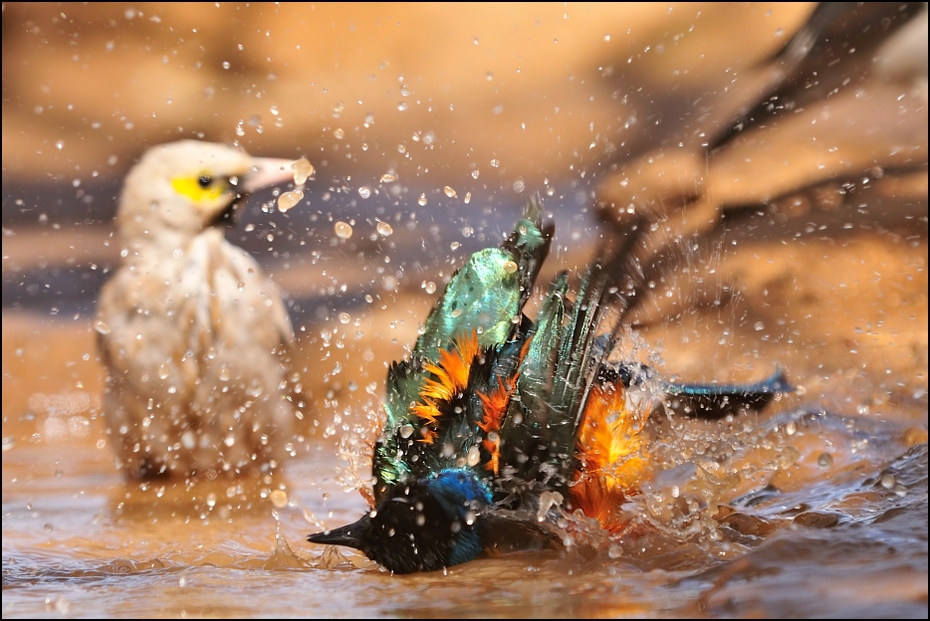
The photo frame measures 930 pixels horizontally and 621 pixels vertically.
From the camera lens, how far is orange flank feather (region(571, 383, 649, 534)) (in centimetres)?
114

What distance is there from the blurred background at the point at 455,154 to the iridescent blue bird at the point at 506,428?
1512 millimetres

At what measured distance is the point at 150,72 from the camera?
→ 124 inches

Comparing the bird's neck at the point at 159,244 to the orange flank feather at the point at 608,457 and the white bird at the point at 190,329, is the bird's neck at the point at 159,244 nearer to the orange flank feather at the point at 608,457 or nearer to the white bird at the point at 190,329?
the white bird at the point at 190,329

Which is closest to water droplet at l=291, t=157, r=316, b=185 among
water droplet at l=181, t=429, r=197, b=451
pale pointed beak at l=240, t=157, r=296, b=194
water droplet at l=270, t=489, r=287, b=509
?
pale pointed beak at l=240, t=157, r=296, b=194

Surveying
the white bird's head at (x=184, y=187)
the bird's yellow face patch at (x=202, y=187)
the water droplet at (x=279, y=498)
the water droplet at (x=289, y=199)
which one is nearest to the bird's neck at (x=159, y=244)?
the white bird's head at (x=184, y=187)

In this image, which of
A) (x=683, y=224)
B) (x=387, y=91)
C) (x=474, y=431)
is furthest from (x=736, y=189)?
(x=474, y=431)

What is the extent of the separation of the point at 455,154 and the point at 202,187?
1.35 meters

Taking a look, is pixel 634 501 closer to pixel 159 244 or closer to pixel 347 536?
pixel 347 536

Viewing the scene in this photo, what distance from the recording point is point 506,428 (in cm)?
110

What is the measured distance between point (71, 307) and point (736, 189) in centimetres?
264

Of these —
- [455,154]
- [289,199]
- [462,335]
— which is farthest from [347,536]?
[455,154]

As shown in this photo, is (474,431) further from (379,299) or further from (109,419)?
(379,299)

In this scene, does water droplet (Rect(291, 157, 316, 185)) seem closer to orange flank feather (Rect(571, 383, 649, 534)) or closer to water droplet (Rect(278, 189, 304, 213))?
water droplet (Rect(278, 189, 304, 213))

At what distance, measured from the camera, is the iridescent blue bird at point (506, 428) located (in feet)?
3.29
